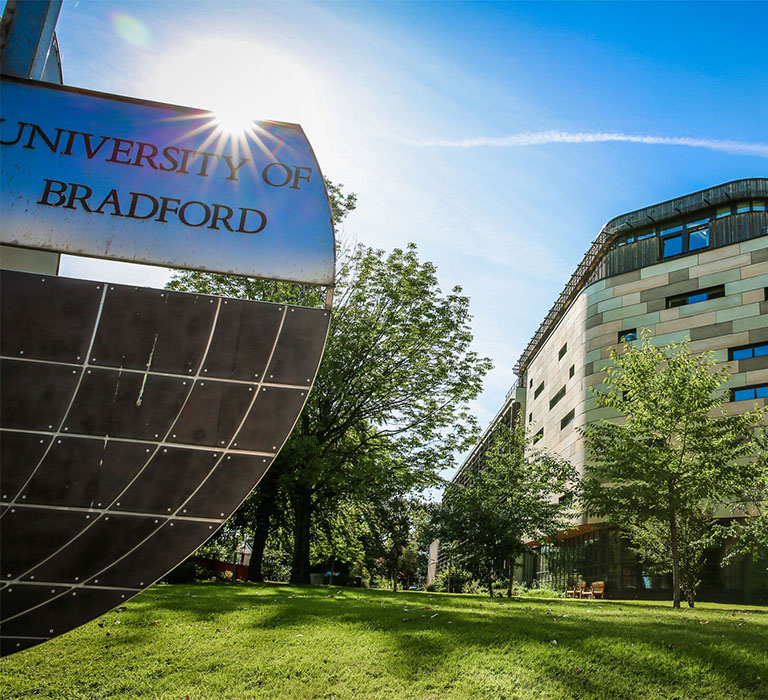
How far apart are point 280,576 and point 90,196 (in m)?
49.5

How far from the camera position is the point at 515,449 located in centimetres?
2122

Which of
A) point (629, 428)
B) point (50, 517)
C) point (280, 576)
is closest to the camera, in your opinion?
point (50, 517)

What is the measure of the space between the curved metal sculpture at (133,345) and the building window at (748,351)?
35468mm

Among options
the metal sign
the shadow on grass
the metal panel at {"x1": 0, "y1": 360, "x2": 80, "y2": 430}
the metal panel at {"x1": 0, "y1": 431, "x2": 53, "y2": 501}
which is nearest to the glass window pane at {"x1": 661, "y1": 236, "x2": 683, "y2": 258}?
the shadow on grass

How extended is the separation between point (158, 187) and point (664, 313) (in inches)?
1487

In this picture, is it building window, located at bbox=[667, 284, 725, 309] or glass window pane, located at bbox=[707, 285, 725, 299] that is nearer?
glass window pane, located at bbox=[707, 285, 725, 299]

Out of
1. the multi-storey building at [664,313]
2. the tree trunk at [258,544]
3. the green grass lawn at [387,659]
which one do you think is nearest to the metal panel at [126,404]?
the green grass lawn at [387,659]

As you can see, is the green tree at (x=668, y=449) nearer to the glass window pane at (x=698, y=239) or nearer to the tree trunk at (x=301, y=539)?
the tree trunk at (x=301, y=539)

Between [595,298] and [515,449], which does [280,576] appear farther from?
[515,449]

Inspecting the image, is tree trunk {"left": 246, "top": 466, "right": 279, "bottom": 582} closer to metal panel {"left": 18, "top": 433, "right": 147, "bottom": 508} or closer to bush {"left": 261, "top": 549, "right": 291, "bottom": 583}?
metal panel {"left": 18, "top": 433, "right": 147, "bottom": 508}

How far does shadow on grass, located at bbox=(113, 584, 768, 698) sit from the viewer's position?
675cm

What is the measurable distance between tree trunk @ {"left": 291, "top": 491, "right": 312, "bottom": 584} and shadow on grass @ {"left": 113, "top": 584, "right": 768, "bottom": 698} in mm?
10422

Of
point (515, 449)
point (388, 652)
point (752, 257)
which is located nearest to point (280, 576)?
point (515, 449)

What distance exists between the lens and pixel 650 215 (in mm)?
41469
